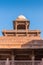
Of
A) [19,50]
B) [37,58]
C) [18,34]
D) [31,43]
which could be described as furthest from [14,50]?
[18,34]

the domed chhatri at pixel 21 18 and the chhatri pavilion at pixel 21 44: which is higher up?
the domed chhatri at pixel 21 18

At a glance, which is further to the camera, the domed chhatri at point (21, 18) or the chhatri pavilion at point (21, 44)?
the domed chhatri at point (21, 18)

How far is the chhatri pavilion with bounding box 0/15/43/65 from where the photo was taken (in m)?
20.7

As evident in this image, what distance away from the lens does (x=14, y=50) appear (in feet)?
67.4

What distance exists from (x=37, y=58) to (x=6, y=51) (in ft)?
8.66

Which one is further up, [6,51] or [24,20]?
[24,20]

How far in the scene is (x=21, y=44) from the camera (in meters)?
25.0

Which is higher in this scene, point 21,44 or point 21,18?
point 21,18

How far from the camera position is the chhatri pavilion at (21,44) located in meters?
20.7

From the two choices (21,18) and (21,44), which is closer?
(21,44)

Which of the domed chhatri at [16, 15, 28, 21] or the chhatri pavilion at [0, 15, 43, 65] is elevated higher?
the domed chhatri at [16, 15, 28, 21]

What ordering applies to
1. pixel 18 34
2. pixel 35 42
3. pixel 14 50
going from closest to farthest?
pixel 14 50 < pixel 35 42 < pixel 18 34

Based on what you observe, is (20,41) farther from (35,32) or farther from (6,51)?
(35,32)

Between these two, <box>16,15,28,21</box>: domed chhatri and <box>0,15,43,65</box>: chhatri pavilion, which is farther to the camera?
<box>16,15,28,21</box>: domed chhatri
